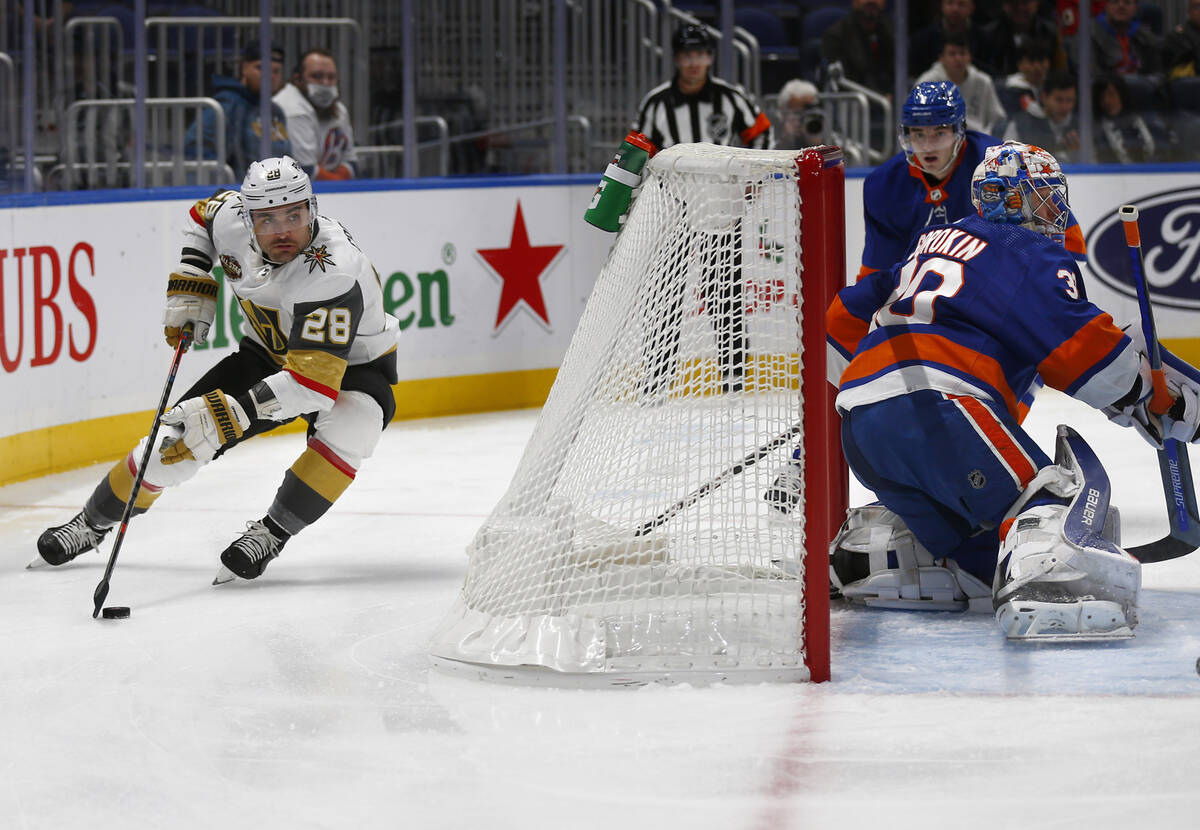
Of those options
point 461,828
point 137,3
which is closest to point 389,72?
point 137,3

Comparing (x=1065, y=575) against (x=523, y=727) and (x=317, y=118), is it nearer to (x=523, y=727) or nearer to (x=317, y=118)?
(x=523, y=727)

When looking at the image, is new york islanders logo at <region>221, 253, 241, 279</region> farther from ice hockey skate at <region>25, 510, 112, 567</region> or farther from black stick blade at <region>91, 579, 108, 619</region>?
black stick blade at <region>91, 579, 108, 619</region>

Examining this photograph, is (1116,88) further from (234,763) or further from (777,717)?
(234,763)

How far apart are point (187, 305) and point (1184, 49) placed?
15.9 feet

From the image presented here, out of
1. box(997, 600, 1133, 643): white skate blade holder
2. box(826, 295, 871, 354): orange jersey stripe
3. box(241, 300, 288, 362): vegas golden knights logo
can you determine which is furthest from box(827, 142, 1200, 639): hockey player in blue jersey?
box(241, 300, 288, 362): vegas golden knights logo

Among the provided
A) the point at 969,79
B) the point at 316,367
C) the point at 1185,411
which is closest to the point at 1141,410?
the point at 1185,411

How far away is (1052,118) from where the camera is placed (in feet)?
23.6

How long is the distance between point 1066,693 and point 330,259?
1.81 m

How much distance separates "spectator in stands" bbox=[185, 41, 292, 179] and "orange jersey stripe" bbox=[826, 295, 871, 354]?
3.11 meters

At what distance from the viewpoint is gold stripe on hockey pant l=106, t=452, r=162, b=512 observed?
149 inches

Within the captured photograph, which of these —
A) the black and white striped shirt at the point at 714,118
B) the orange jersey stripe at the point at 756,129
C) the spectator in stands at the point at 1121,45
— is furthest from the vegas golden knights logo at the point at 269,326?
the spectator in stands at the point at 1121,45

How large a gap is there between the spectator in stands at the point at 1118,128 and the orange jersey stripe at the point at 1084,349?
4.32 meters

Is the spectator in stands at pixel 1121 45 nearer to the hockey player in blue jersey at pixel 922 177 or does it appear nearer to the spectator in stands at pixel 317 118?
the spectator in stands at pixel 317 118

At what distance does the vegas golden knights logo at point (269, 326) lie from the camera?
383 cm
